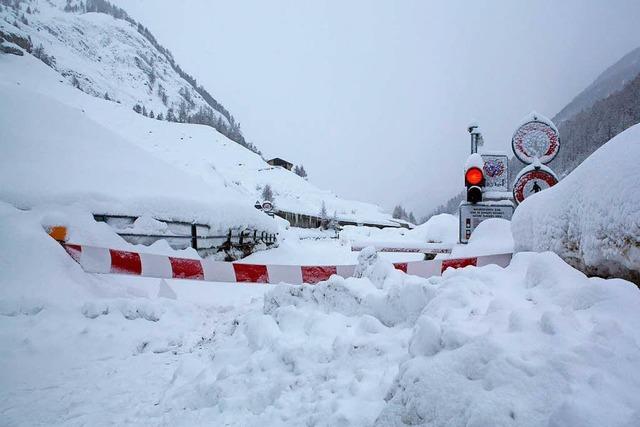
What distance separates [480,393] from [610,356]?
0.51m

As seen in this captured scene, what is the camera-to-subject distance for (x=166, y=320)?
3.97m

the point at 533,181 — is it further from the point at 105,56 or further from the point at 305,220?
the point at 105,56

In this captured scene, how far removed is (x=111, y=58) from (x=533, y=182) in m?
111

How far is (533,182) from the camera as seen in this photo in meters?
5.79

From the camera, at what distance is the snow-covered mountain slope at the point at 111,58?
229 ft

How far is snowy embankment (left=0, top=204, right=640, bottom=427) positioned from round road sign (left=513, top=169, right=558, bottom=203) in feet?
11.6

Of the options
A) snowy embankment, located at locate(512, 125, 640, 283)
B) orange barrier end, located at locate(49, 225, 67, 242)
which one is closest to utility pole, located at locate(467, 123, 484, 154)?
snowy embankment, located at locate(512, 125, 640, 283)

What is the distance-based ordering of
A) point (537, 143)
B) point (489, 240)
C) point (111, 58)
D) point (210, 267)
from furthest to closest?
point (111, 58) < point (537, 143) < point (489, 240) < point (210, 267)

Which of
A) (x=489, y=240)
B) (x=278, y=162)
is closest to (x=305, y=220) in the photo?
(x=278, y=162)

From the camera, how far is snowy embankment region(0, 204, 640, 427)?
1.35 meters

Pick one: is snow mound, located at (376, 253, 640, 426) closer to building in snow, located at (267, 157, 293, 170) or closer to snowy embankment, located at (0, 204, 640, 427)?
snowy embankment, located at (0, 204, 640, 427)

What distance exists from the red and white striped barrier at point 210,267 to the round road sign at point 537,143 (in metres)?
2.73

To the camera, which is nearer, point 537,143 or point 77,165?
point 77,165

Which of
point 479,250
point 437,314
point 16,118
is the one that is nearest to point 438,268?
point 479,250
